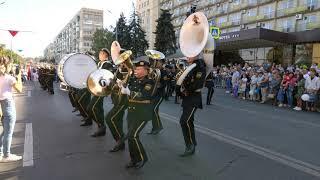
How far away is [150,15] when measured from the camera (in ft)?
306

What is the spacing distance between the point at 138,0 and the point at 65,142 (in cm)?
9917

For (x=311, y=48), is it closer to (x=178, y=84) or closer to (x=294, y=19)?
(x=294, y=19)

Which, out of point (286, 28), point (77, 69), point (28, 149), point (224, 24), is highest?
point (224, 24)

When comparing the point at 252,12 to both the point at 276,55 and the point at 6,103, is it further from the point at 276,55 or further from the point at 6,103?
the point at 6,103

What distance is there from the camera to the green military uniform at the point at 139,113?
5316 mm

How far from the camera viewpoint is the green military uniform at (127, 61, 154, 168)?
5.32 metres

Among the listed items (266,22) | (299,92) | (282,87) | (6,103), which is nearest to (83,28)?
(266,22)

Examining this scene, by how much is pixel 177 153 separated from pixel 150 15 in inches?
3520

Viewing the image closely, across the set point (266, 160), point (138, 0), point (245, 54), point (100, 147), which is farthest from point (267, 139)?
point (138, 0)

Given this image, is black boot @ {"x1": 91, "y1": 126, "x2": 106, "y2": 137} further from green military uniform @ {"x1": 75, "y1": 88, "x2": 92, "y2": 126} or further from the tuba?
the tuba

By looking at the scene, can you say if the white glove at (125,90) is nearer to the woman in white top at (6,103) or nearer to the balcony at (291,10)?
the woman in white top at (6,103)

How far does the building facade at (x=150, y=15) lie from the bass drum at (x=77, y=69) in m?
81.6

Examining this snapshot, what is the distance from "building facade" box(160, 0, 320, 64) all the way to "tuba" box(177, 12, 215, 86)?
27996 mm

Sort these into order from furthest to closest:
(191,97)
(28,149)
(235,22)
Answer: (235,22) < (28,149) < (191,97)
